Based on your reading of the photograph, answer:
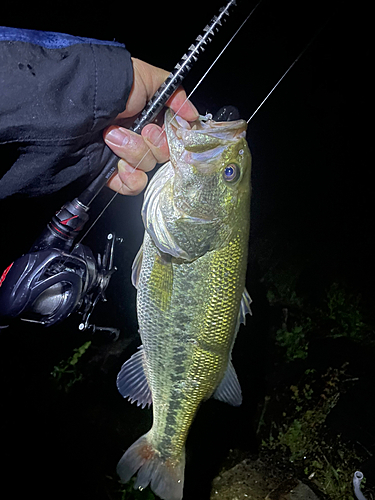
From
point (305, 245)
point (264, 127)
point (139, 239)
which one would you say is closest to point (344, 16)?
point (264, 127)

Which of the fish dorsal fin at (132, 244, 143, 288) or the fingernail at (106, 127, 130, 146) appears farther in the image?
the fish dorsal fin at (132, 244, 143, 288)

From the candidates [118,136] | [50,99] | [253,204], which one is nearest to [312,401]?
[253,204]

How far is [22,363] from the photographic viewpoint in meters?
3.83

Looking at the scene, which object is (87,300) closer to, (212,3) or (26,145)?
(26,145)

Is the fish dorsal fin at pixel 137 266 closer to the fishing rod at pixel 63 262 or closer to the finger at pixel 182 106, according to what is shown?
the fishing rod at pixel 63 262

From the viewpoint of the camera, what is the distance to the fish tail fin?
2168mm

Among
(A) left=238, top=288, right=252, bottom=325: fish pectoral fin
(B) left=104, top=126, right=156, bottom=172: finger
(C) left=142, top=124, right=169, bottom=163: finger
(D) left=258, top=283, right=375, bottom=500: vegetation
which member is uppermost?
(C) left=142, top=124, right=169, bottom=163: finger

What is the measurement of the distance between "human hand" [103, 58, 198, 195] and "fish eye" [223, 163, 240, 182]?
13.6 inches

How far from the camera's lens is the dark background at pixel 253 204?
143 inches

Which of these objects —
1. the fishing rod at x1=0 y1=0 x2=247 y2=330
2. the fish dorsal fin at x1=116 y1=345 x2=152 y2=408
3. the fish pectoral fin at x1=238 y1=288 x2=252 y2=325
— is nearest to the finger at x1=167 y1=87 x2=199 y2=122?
the fishing rod at x1=0 y1=0 x2=247 y2=330

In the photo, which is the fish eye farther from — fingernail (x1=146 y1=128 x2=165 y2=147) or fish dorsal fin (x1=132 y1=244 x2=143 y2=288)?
fish dorsal fin (x1=132 y1=244 x2=143 y2=288)

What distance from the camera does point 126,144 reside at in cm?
175

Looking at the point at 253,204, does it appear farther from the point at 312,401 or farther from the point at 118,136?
the point at 118,136

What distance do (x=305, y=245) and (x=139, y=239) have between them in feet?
11.0
